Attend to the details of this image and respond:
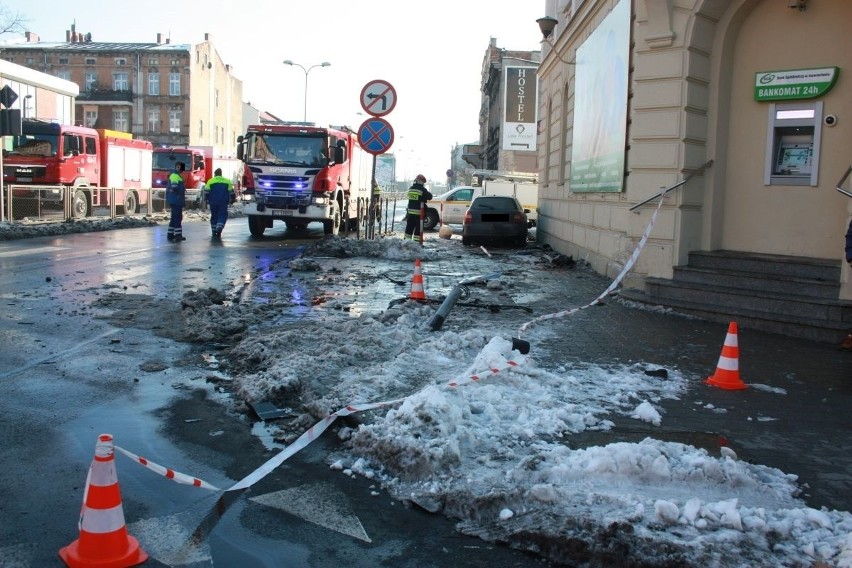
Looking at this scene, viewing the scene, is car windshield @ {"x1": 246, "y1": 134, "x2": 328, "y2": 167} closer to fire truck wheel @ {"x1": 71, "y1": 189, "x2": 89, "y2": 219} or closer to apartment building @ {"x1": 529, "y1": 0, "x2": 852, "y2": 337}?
fire truck wheel @ {"x1": 71, "y1": 189, "x2": 89, "y2": 219}

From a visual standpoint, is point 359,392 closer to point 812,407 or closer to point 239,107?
point 812,407

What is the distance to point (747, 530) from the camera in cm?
349

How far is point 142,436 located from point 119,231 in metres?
21.0

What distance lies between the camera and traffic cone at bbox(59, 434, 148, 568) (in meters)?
Result: 3.14

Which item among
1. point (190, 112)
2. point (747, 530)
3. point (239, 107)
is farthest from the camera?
point (239, 107)

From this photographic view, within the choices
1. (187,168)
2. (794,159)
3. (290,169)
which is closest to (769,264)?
(794,159)

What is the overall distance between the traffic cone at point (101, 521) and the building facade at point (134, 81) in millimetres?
77260

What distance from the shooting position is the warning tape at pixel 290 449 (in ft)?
12.7

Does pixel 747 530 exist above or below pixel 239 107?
below

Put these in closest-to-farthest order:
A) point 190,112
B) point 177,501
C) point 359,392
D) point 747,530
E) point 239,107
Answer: point 747,530 → point 177,501 → point 359,392 → point 190,112 → point 239,107

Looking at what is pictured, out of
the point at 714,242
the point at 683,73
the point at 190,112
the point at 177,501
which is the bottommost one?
the point at 177,501

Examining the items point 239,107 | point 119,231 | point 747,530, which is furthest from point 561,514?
point 239,107

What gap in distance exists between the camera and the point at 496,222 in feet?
74.4

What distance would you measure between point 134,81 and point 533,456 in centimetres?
8064
